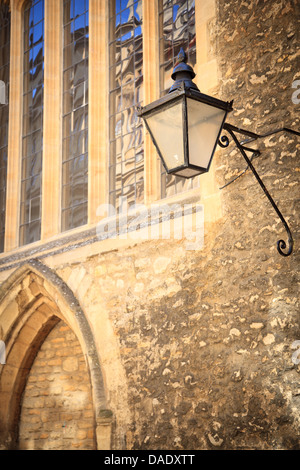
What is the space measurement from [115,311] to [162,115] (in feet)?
9.12

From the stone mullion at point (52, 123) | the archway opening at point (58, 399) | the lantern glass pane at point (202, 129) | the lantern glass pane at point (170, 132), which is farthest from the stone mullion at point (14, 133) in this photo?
the lantern glass pane at point (202, 129)

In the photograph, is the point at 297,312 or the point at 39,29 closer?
the point at 297,312

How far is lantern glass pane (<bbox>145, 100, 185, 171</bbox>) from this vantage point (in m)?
3.89

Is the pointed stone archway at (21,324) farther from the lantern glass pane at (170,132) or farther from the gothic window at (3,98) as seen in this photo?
the lantern glass pane at (170,132)

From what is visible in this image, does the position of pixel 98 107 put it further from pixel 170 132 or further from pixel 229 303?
pixel 170 132

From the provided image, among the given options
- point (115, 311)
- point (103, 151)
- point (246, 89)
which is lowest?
point (115, 311)

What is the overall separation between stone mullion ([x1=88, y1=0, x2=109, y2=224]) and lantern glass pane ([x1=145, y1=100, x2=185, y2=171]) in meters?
3.06

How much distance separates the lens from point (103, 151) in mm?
7238

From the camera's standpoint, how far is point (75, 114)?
7812 millimetres

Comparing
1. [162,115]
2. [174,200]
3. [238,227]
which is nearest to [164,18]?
[174,200]

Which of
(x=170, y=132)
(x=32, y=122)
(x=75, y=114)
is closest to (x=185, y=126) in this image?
(x=170, y=132)

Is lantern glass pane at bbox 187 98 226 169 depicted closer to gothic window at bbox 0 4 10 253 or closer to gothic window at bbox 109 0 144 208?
gothic window at bbox 109 0 144 208

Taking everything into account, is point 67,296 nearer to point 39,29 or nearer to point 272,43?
point 272,43

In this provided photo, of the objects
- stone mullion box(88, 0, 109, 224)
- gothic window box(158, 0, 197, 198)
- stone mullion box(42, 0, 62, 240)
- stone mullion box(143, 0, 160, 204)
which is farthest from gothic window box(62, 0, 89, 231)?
gothic window box(158, 0, 197, 198)
